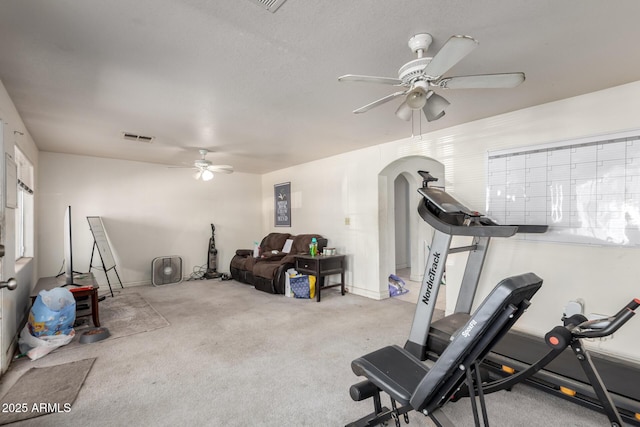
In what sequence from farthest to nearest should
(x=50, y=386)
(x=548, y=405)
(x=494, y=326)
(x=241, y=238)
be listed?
(x=241, y=238)
(x=50, y=386)
(x=548, y=405)
(x=494, y=326)

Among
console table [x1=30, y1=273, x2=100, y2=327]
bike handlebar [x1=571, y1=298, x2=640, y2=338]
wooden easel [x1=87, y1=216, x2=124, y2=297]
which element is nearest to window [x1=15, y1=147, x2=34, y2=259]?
console table [x1=30, y1=273, x2=100, y2=327]

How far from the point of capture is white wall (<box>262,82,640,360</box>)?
8.45ft

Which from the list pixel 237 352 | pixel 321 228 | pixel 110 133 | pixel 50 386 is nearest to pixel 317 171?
pixel 321 228

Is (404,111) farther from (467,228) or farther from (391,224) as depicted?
(391,224)

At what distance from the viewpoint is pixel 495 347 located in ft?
7.97

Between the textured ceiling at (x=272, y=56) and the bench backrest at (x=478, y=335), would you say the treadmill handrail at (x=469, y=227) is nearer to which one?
the bench backrest at (x=478, y=335)

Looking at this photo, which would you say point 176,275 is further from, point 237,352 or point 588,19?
point 588,19

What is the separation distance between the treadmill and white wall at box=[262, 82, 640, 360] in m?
0.53

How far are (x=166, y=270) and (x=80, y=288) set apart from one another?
91.9 inches

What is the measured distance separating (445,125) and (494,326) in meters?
2.89

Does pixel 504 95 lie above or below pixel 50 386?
above

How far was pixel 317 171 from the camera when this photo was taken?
19.0 ft

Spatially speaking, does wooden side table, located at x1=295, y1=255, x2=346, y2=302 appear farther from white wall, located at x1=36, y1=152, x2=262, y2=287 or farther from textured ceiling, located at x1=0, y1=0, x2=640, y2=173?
white wall, located at x1=36, y1=152, x2=262, y2=287

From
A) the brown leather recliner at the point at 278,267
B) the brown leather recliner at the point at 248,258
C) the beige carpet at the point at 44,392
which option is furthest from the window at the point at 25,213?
the brown leather recliner at the point at 278,267
